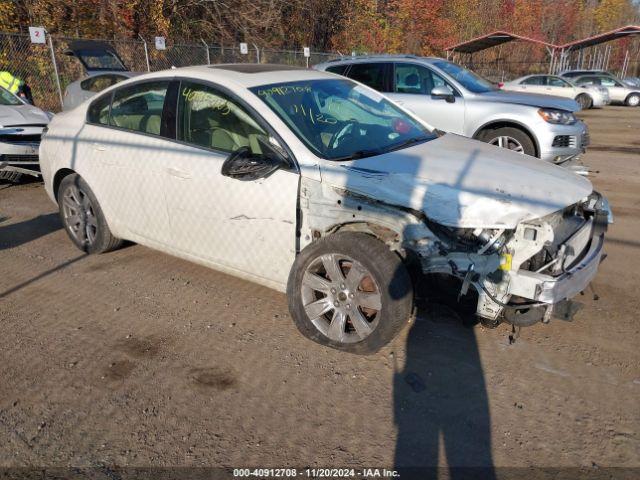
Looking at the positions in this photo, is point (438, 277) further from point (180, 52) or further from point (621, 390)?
point (180, 52)

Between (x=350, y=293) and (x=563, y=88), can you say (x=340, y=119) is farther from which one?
(x=563, y=88)

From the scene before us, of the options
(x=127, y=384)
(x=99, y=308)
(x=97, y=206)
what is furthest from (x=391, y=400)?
(x=97, y=206)

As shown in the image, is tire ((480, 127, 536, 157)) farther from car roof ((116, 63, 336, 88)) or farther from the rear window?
car roof ((116, 63, 336, 88))

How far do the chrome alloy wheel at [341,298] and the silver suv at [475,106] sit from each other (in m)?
4.98

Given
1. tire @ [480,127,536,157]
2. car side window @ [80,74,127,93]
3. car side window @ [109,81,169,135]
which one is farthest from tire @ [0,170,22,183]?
tire @ [480,127,536,157]

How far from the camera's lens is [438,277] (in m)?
3.15

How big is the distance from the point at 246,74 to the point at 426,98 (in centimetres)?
→ 496

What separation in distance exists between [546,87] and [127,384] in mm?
21084

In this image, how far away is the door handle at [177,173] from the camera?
3.91 m

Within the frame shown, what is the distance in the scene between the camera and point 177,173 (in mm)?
3963

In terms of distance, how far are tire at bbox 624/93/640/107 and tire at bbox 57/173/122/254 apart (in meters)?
25.1

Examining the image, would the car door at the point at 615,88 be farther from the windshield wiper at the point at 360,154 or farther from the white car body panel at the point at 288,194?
the windshield wiper at the point at 360,154

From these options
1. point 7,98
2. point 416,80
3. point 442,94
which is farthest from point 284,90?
point 7,98

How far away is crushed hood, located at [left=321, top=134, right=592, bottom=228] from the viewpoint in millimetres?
2959
